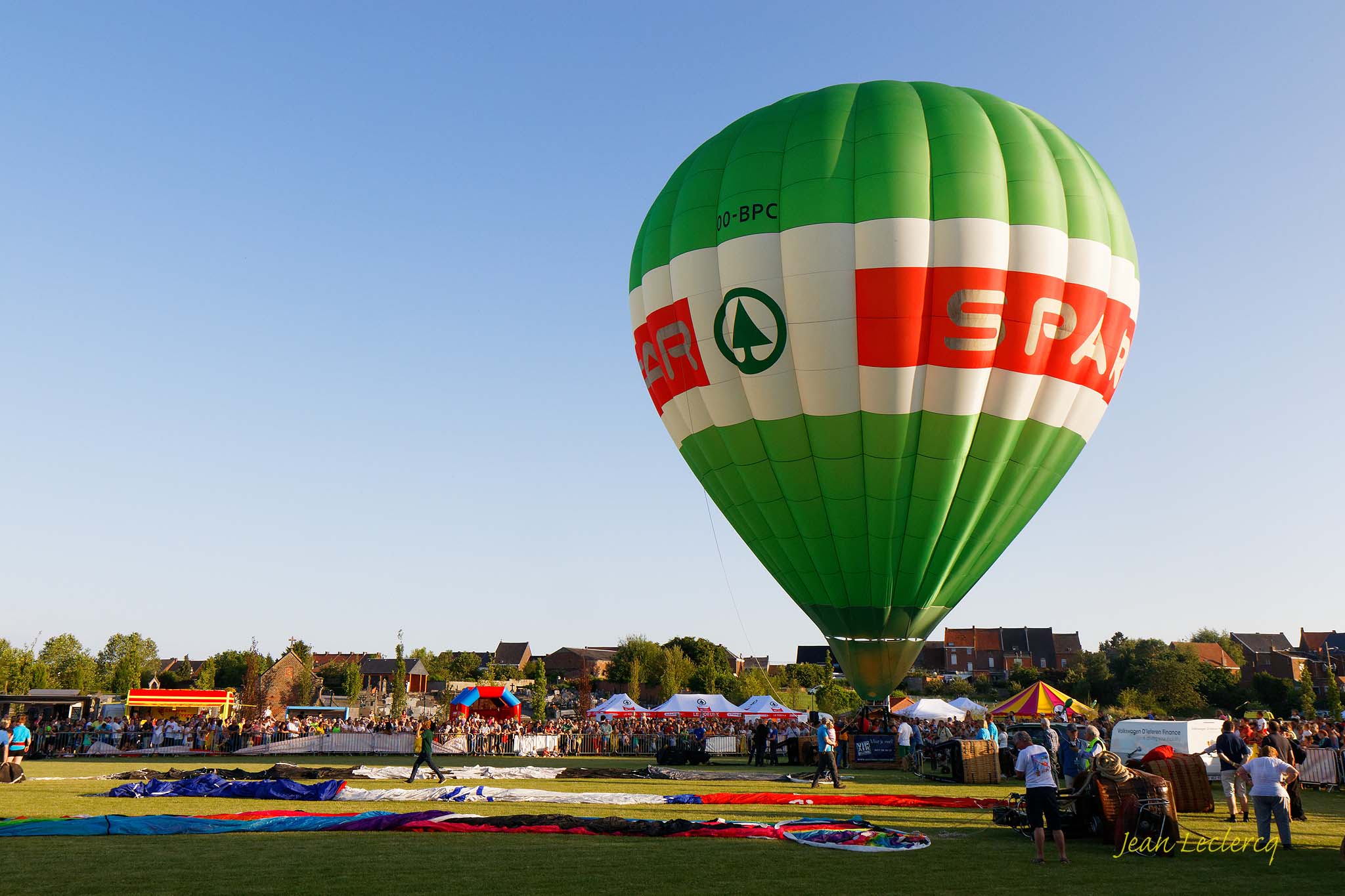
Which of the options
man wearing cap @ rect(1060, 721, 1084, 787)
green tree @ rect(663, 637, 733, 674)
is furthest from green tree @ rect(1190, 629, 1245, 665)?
man wearing cap @ rect(1060, 721, 1084, 787)

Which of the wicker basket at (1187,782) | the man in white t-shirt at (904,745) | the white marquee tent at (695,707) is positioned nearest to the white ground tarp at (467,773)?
the man in white t-shirt at (904,745)

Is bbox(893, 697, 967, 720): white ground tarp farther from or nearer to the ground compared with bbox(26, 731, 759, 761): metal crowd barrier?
farther from the ground

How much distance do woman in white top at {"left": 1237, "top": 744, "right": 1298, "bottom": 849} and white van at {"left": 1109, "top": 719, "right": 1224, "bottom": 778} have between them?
9681mm

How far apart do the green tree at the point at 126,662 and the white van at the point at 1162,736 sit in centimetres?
7096

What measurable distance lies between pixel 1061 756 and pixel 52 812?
682 inches

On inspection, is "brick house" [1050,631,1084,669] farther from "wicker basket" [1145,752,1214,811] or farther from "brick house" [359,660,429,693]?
"wicker basket" [1145,752,1214,811]

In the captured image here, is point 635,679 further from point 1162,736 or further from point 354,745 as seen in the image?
point 1162,736

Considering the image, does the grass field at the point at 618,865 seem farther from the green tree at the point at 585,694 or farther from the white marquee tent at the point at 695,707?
the green tree at the point at 585,694

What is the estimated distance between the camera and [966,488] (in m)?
20.1

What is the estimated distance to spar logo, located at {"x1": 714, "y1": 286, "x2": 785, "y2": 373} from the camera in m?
20.1

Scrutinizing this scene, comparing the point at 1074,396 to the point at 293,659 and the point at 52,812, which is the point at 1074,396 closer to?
the point at 52,812

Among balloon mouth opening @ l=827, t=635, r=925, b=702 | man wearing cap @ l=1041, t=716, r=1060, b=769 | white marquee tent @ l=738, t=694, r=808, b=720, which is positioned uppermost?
balloon mouth opening @ l=827, t=635, r=925, b=702

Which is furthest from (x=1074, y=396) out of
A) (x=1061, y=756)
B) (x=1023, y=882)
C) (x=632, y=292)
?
(x=1023, y=882)

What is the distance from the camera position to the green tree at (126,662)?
253 feet
